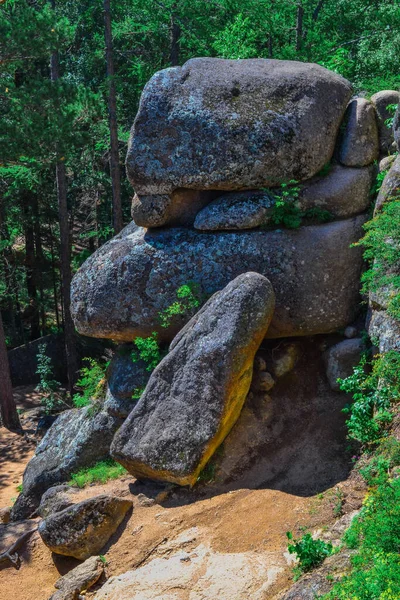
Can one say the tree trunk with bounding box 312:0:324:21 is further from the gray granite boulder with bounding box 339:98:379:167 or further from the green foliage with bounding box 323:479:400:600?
the green foliage with bounding box 323:479:400:600

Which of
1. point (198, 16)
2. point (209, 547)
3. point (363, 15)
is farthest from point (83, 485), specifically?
point (363, 15)

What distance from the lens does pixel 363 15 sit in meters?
19.3

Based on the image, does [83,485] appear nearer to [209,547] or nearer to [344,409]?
[209,547]

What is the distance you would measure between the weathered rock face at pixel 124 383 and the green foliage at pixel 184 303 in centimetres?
111

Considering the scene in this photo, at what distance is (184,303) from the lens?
11.4 m

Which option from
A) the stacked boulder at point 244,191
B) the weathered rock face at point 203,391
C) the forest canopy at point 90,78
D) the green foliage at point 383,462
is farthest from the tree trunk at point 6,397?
the green foliage at point 383,462

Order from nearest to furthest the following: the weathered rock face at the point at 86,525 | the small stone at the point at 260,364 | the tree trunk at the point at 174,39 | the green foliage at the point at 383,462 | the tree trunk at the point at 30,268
Answer: the green foliage at the point at 383,462 → the weathered rock face at the point at 86,525 → the small stone at the point at 260,364 → the tree trunk at the point at 174,39 → the tree trunk at the point at 30,268

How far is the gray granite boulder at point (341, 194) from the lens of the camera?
11328 mm

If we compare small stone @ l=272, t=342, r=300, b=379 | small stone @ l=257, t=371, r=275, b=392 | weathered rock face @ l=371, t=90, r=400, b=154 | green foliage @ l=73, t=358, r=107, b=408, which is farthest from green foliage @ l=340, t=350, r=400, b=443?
green foliage @ l=73, t=358, r=107, b=408

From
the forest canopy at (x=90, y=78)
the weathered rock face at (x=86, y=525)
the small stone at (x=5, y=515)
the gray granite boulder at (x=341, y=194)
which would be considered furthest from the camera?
the forest canopy at (x=90, y=78)

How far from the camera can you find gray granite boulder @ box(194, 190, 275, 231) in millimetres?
11227

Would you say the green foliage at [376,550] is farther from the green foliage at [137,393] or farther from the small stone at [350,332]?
the green foliage at [137,393]

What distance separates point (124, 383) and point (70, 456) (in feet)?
5.53

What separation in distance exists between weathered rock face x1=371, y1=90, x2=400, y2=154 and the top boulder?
0.59 meters
